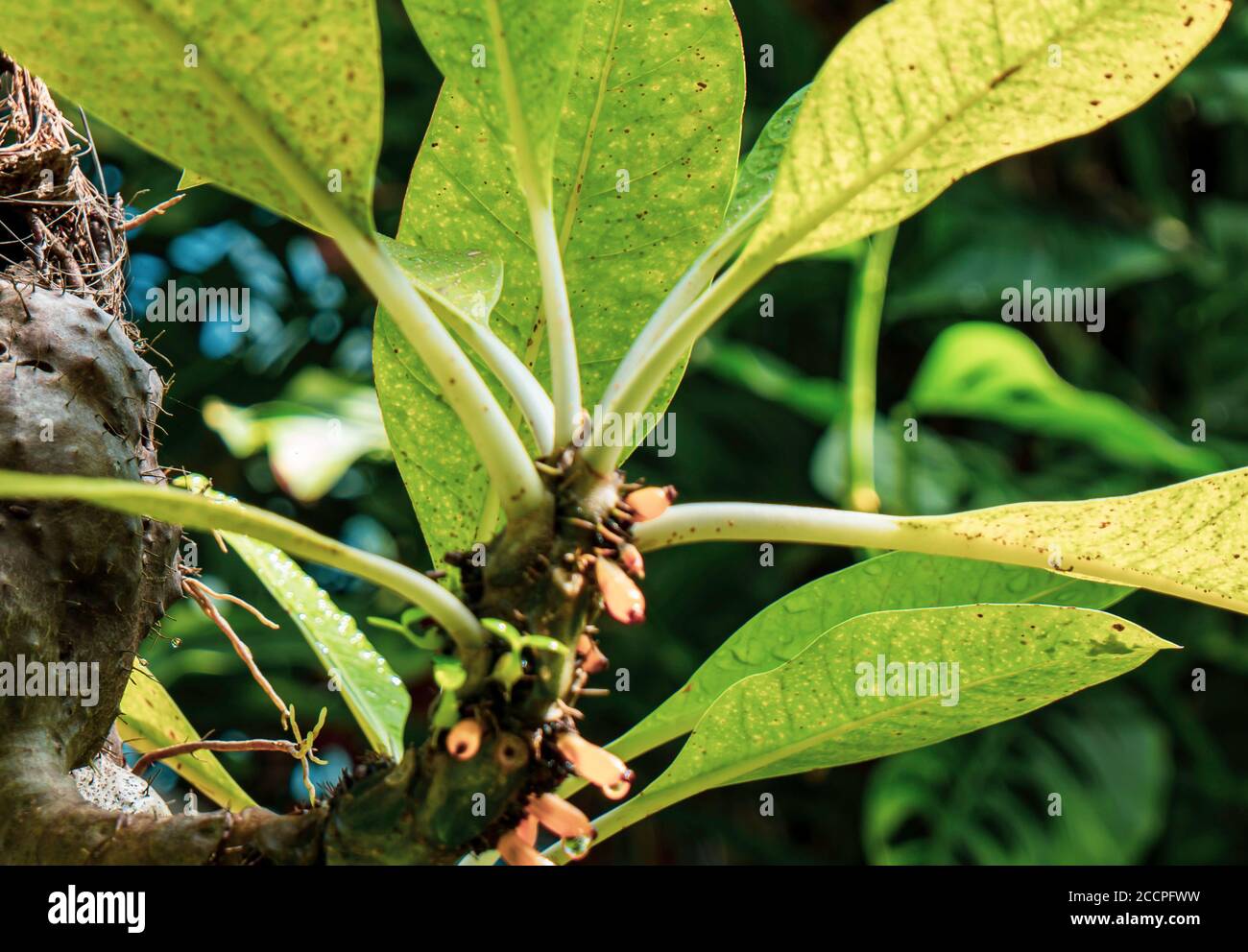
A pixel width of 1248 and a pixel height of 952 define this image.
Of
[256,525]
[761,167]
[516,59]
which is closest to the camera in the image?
[256,525]

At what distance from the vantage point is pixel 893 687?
503 millimetres

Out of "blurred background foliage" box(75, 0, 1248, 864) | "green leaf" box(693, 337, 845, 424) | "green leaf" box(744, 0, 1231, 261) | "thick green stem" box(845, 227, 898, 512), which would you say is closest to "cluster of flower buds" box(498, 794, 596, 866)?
"green leaf" box(744, 0, 1231, 261)

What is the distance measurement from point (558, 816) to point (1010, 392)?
5.33 ft

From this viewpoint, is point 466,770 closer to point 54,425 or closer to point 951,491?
point 54,425

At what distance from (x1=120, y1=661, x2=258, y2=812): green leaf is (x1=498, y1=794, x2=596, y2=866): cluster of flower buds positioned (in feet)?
0.85

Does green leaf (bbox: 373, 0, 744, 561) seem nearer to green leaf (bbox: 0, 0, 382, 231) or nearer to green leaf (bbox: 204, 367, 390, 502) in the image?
green leaf (bbox: 0, 0, 382, 231)

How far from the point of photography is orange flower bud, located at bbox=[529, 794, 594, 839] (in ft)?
1.28

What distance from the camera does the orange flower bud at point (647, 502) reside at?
1.35 ft

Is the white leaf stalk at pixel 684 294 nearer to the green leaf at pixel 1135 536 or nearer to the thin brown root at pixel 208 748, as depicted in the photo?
the green leaf at pixel 1135 536

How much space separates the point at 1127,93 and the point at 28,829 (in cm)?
49

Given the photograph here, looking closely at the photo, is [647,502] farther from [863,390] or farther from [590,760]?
A: [863,390]

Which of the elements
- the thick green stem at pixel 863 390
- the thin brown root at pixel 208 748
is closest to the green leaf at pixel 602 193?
the thin brown root at pixel 208 748

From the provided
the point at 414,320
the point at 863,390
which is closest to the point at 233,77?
the point at 414,320

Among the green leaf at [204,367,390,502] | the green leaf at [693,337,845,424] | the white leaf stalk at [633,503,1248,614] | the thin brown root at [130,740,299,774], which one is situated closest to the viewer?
the white leaf stalk at [633,503,1248,614]
